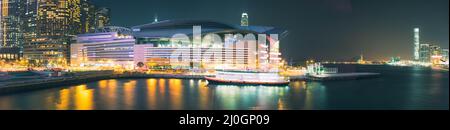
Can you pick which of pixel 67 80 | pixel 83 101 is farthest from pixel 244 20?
pixel 83 101

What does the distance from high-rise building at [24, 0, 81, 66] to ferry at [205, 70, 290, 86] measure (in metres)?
34.0

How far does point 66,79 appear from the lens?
2409 cm

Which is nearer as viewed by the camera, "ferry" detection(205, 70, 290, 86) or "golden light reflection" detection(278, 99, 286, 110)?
"golden light reflection" detection(278, 99, 286, 110)

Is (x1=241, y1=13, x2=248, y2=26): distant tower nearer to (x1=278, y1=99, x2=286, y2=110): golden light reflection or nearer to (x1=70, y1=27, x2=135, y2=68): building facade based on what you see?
(x1=70, y1=27, x2=135, y2=68): building facade

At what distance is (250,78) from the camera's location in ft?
79.8

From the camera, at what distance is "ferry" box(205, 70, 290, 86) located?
78.2ft

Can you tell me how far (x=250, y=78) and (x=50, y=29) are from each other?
45086mm

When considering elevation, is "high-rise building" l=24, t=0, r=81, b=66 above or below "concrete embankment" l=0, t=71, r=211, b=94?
above

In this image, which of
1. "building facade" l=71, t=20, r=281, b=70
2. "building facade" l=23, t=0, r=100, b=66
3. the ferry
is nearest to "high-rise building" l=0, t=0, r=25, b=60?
"building facade" l=23, t=0, r=100, b=66

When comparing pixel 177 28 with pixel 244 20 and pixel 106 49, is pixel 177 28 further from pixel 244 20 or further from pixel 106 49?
pixel 244 20

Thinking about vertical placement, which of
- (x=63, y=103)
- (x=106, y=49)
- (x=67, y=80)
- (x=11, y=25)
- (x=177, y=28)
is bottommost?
(x=63, y=103)

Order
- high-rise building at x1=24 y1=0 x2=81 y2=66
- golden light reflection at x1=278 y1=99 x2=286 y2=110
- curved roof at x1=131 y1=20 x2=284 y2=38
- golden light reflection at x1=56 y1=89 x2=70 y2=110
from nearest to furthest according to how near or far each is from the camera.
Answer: golden light reflection at x1=56 y1=89 x2=70 y2=110, golden light reflection at x1=278 y1=99 x2=286 y2=110, curved roof at x1=131 y1=20 x2=284 y2=38, high-rise building at x1=24 y1=0 x2=81 y2=66

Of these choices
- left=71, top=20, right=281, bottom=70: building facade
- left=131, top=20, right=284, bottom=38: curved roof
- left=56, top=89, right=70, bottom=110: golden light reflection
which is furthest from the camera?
left=131, top=20, right=284, bottom=38: curved roof
